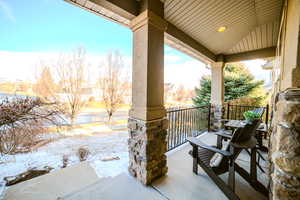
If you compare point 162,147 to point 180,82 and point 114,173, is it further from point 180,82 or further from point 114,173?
point 180,82

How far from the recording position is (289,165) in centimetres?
72

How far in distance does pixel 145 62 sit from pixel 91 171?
215 cm

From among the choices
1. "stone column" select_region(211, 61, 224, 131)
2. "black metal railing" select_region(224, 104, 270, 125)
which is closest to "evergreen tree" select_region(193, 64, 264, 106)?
"black metal railing" select_region(224, 104, 270, 125)

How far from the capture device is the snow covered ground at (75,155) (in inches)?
91.7

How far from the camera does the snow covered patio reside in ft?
5.00

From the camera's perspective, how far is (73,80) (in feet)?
20.7

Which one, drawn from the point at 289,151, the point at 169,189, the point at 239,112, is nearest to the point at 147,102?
the point at 169,189

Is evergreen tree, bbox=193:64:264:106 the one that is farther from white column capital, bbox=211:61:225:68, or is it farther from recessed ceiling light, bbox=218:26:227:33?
recessed ceiling light, bbox=218:26:227:33

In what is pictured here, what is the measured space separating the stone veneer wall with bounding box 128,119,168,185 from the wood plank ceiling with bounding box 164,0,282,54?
1.87 meters

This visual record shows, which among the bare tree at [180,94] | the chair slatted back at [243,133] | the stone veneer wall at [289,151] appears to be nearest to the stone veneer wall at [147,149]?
the chair slatted back at [243,133]

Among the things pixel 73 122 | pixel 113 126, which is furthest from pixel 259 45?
pixel 73 122

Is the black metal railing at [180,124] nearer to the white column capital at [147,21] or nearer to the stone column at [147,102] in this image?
the stone column at [147,102]

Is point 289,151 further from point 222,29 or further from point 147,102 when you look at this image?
point 222,29

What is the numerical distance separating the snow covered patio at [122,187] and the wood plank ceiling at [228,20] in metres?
2.65
